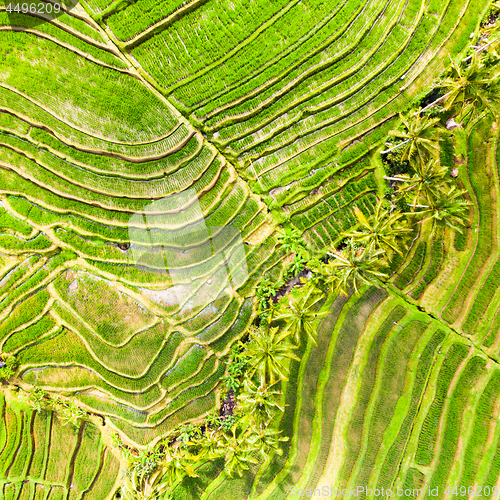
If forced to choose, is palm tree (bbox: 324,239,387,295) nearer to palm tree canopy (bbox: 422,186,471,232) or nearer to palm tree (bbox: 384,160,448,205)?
palm tree canopy (bbox: 422,186,471,232)

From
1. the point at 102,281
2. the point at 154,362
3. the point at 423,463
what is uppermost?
the point at 102,281

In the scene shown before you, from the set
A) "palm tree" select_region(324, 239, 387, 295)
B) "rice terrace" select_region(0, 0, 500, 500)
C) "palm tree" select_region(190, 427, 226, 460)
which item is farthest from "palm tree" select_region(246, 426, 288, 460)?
"palm tree" select_region(324, 239, 387, 295)

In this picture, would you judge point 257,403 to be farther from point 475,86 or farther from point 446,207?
point 475,86

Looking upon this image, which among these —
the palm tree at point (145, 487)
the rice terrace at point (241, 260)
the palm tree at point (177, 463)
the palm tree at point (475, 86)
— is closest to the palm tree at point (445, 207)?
the rice terrace at point (241, 260)

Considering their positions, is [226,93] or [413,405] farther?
[413,405]

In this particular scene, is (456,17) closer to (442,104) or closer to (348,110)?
(442,104)

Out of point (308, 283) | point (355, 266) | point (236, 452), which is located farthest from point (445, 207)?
point (236, 452)

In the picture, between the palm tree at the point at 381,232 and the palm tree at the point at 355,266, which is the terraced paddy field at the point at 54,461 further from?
the palm tree at the point at 381,232

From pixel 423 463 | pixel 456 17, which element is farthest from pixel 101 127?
pixel 423 463
